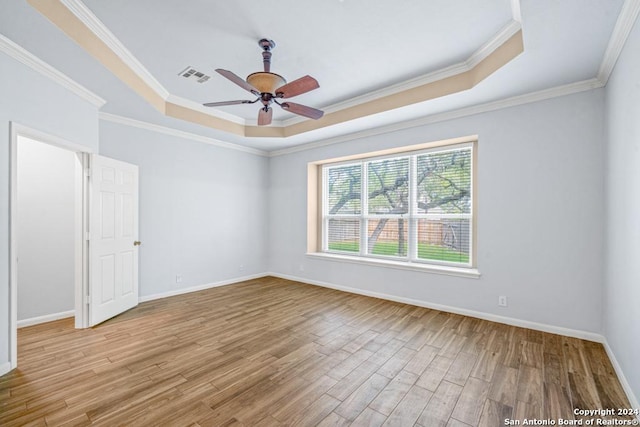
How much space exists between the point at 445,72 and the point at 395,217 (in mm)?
2212

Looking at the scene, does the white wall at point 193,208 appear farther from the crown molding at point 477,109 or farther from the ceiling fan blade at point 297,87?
the ceiling fan blade at point 297,87

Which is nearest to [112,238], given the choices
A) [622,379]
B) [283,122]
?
[283,122]

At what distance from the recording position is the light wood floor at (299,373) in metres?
1.87

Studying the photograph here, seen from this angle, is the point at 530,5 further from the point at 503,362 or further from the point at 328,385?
the point at 328,385

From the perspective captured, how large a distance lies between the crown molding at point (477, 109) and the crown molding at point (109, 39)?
2814mm

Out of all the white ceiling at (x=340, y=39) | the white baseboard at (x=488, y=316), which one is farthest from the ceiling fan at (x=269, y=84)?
the white baseboard at (x=488, y=316)

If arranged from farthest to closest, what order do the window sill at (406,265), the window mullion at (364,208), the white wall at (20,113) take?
1. the window mullion at (364,208)
2. the window sill at (406,265)
3. the white wall at (20,113)

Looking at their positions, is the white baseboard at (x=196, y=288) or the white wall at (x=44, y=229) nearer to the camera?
the white wall at (x=44, y=229)

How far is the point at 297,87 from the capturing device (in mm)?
2590

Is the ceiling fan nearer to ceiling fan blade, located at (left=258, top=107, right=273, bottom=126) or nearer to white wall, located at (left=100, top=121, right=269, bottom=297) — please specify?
ceiling fan blade, located at (left=258, top=107, right=273, bottom=126)

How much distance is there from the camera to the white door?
11.1 ft

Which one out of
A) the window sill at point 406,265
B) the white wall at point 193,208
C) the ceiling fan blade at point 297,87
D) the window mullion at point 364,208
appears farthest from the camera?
the window mullion at point 364,208

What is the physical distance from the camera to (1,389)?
2100 millimetres

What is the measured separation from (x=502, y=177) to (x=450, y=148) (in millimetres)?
861
